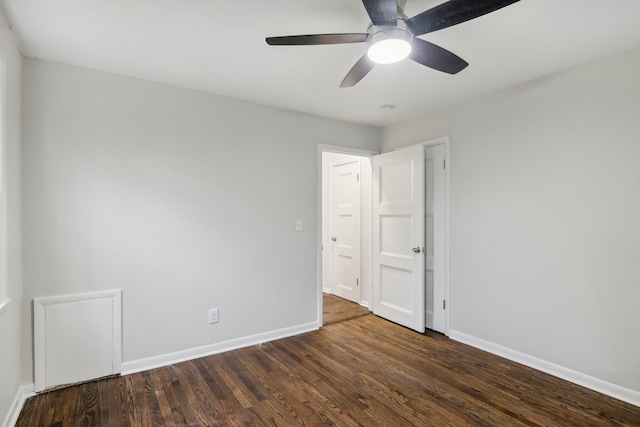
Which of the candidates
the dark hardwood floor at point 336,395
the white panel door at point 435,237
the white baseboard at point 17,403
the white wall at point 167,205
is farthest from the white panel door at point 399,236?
the white baseboard at point 17,403

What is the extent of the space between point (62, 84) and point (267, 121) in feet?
5.44

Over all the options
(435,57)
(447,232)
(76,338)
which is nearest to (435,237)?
(447,232)

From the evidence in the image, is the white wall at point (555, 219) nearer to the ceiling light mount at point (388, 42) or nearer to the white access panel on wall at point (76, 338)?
the ceiling light mount at point (388, 42)

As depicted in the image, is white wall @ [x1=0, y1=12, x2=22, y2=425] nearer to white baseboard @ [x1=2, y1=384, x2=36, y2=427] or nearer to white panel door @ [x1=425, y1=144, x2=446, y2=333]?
white baseboard @ [x1=2, y1=384, x2=36, y2=427]

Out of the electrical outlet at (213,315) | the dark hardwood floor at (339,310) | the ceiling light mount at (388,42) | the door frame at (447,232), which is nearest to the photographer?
the ceiling light mount at (388,42)

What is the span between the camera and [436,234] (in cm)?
352

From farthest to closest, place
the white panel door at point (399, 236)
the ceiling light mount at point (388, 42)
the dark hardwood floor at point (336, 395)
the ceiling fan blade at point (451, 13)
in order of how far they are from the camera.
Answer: the white panel door at point (399, 236) < the dark hardwood floor at point (336, 395) < the ceiling light mount at point (388, 42) < the ceiling fan blade at point (451, 13)

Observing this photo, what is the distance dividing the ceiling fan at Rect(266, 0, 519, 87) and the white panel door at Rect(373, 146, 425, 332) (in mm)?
1709

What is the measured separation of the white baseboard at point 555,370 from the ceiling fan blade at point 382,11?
2819 mm

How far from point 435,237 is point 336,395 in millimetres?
1958

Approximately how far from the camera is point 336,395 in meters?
2.32

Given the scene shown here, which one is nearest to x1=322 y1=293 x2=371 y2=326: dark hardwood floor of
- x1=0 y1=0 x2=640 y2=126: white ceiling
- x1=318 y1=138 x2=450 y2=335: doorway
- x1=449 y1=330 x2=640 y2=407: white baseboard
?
x1=318 y1=138 x2=450 y2=335: doorway

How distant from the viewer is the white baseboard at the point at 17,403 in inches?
76.3

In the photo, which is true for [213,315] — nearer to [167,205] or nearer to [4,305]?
[167,205]
